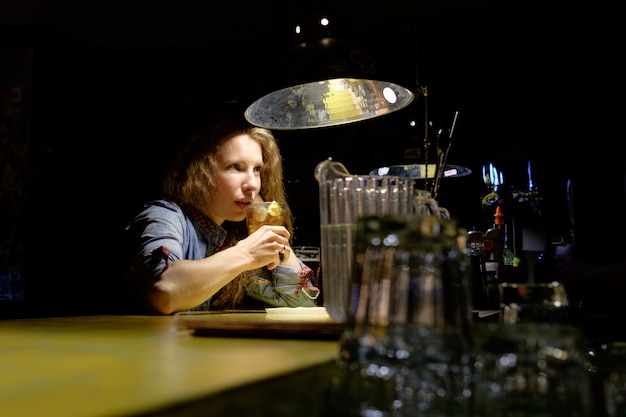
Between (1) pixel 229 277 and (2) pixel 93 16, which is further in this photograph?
(2) pixel 93 16

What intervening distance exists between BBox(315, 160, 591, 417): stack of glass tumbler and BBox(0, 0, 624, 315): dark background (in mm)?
2982

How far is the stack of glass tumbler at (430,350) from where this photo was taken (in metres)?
0.62

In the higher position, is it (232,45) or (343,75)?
(232,45)

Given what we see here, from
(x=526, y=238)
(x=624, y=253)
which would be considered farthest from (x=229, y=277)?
(x=526, y=238)

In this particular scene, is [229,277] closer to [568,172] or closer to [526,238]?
[526,238]

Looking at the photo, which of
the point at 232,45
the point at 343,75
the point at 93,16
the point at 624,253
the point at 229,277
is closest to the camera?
the point at 343,75

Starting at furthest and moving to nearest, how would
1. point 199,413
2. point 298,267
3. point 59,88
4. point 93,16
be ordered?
1. point 59,88
2. point 93,16
3. point 298,267
4. point 199,413

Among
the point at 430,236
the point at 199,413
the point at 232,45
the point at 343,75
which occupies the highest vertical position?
the point at 232,45

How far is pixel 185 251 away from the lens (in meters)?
2.57

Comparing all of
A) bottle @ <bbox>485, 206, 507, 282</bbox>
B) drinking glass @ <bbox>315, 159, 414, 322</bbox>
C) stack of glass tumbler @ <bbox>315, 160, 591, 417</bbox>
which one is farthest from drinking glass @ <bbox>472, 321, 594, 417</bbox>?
bottle @ <bbox>485, 206, 507, 282</bbox>

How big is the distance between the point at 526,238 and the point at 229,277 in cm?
297

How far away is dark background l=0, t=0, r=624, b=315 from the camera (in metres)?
4.19

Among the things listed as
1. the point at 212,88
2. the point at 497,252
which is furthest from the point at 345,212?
the point at 212,88

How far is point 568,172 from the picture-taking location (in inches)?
223
